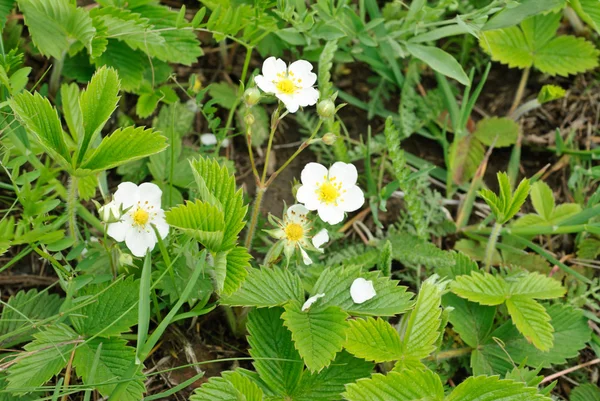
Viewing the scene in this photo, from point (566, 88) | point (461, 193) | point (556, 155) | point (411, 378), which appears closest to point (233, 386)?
point (411, 378)

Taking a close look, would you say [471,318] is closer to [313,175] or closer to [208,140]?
[313,175]

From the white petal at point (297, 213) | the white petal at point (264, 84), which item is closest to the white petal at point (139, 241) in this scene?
the white petal at point (297, 213)

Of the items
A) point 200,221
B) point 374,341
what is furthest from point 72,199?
point 374,341

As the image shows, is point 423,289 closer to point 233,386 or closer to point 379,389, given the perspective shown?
point 379,389

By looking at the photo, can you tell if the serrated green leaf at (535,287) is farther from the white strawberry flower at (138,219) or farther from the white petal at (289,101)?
the white strawberry flower at (138,219)

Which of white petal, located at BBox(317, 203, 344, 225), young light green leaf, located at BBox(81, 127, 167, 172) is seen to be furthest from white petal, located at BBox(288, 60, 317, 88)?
young light green leaf, located at BBox(81, 127, 167, 172)

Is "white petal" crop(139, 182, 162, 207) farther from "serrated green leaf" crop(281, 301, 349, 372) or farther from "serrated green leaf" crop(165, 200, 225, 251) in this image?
"serrated green leaf" crop(281, 301, 349, 372)
